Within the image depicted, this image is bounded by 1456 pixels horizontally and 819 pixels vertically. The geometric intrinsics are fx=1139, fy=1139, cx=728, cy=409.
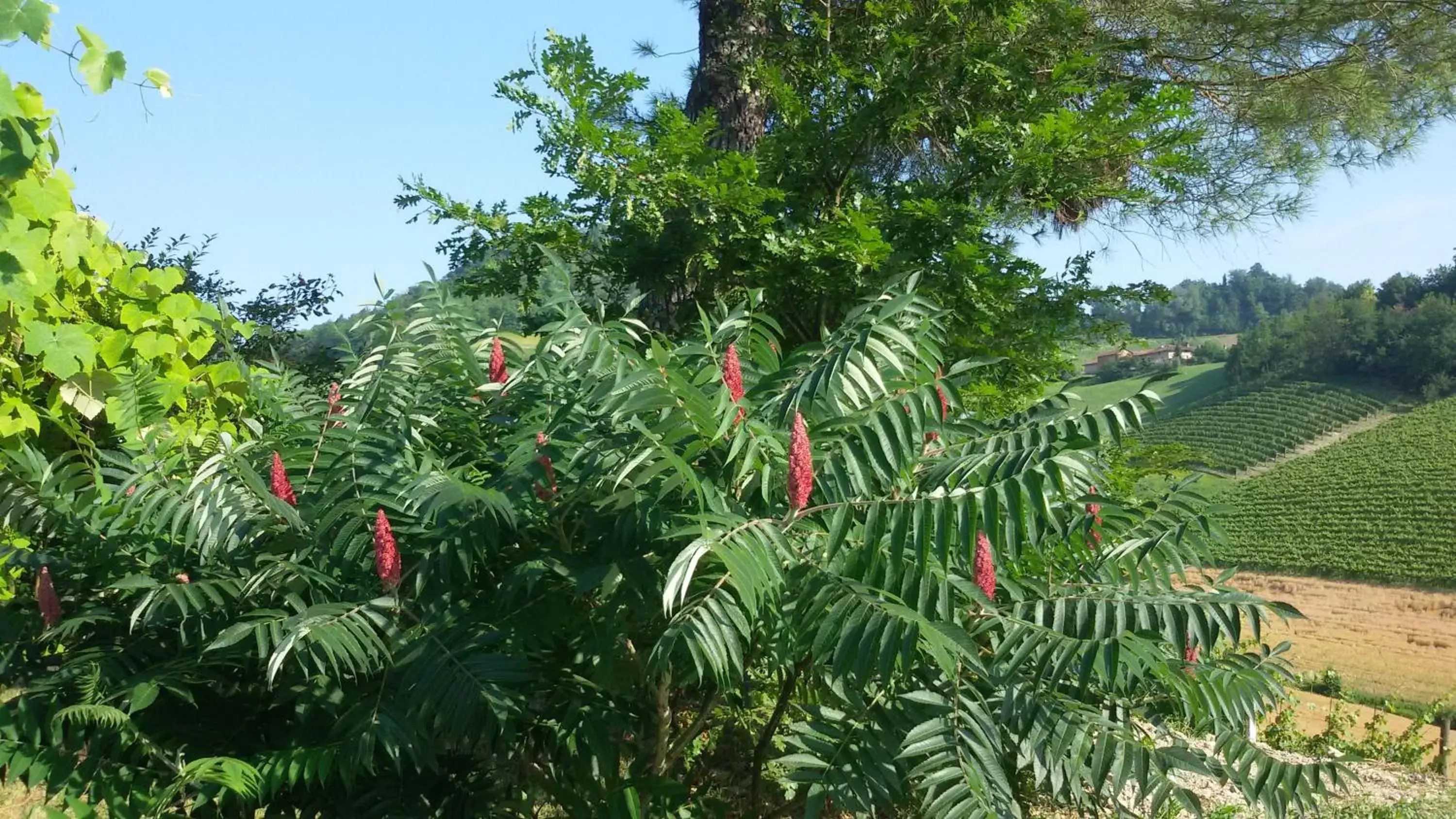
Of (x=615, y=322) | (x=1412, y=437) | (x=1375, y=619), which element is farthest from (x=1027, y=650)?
(x=1412, y=437)

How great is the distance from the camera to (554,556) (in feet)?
8.21

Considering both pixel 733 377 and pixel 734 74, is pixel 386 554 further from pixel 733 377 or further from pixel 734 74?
pixel 734 74

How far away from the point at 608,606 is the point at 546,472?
0.32 meters

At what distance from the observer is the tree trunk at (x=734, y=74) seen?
5.84 m

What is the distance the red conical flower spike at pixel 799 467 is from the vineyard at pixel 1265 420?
51.9 m

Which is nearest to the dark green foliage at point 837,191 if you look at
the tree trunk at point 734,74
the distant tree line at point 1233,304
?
the tree trunk at point 734,74

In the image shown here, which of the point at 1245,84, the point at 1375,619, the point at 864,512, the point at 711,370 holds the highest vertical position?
the point at 1245,84

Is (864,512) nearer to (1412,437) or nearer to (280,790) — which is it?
(280,790)

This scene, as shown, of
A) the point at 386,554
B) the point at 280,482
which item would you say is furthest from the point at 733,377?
the point at 280,482

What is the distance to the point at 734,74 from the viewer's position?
5801mm

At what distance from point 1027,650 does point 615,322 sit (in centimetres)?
124

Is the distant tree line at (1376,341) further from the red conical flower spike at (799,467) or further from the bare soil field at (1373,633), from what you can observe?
the red conical flower spike at (799,467)

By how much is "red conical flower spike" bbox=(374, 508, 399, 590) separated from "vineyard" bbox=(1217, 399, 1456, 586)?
40304 mm

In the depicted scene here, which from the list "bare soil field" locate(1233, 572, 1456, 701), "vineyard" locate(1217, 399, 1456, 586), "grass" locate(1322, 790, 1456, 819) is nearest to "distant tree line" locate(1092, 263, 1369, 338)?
"vineyard" locate(1217, 399, 1456, 586)
